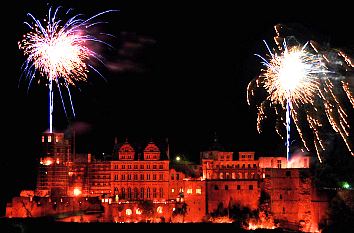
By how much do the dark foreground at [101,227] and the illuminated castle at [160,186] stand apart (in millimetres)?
4378

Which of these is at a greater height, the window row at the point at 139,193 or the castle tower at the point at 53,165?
the castle tower at the point at 53,165

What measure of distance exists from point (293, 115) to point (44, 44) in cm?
1834

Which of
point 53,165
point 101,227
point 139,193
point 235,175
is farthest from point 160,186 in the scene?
point 101,227

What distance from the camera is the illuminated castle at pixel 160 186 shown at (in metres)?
52.5

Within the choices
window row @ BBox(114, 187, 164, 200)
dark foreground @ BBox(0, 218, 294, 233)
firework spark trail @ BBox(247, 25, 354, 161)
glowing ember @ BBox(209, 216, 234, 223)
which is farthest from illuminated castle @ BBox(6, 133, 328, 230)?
firework spark trail @ BBox(247, 25, 354, 161)

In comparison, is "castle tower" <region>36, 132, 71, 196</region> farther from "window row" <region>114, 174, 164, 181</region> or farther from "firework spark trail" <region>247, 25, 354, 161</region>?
"firework spark trail" <region>247, 25, 354, 161</region>

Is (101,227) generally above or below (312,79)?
below

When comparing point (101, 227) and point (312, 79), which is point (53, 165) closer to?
point (101, 227)

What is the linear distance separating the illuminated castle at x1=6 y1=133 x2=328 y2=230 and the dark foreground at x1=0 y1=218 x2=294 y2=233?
4.38 m

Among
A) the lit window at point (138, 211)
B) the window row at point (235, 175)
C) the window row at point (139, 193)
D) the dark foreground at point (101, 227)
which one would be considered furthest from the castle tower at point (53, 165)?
the window row at point (235, 175)

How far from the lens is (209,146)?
202 ft

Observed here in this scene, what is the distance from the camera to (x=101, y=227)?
4781 cm

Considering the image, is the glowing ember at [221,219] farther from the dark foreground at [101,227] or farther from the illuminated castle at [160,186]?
the dark foreground at [101,227]

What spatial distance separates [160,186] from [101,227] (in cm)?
1194
